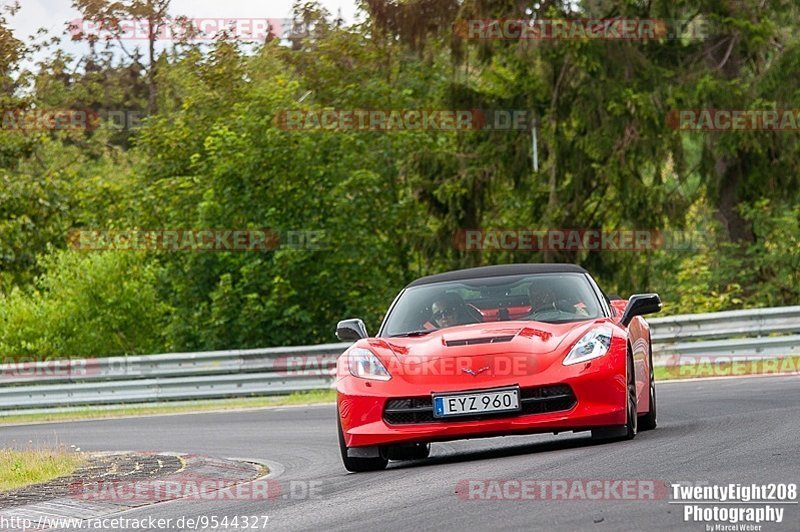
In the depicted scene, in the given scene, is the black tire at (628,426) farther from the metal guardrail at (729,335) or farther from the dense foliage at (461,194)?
the dense foliage at (461,194)

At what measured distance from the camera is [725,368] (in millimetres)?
19578

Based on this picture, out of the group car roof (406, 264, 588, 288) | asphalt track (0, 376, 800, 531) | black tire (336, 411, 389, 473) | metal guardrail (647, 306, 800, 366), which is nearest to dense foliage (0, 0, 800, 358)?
metal guardrail (647, 306, 800, 366)

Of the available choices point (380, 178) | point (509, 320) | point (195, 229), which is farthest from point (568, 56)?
point (509, 320)

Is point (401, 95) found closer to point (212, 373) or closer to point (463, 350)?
point (212, 373)

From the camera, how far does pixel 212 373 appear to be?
24.5 meters

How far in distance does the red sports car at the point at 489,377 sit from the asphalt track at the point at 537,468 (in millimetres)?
230

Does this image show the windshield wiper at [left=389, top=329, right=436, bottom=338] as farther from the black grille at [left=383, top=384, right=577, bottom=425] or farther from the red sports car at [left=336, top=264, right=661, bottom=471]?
the black grille at [left=383, top=384, right=577, bottom=425]

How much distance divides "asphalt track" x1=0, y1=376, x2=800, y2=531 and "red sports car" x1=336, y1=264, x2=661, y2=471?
230mm

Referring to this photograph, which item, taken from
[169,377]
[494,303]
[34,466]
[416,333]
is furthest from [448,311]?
[169,377]

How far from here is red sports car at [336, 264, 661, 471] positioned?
9.53 meters

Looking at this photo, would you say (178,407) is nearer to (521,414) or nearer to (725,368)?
(725,368)

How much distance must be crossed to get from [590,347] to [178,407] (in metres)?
15.1

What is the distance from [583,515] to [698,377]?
1232 centimetres

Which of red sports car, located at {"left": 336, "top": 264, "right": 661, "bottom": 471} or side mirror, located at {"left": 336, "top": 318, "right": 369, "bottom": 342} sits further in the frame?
side mirror, located at {"left": 336, "top": 318, "right": 369, "bottom": 342}
